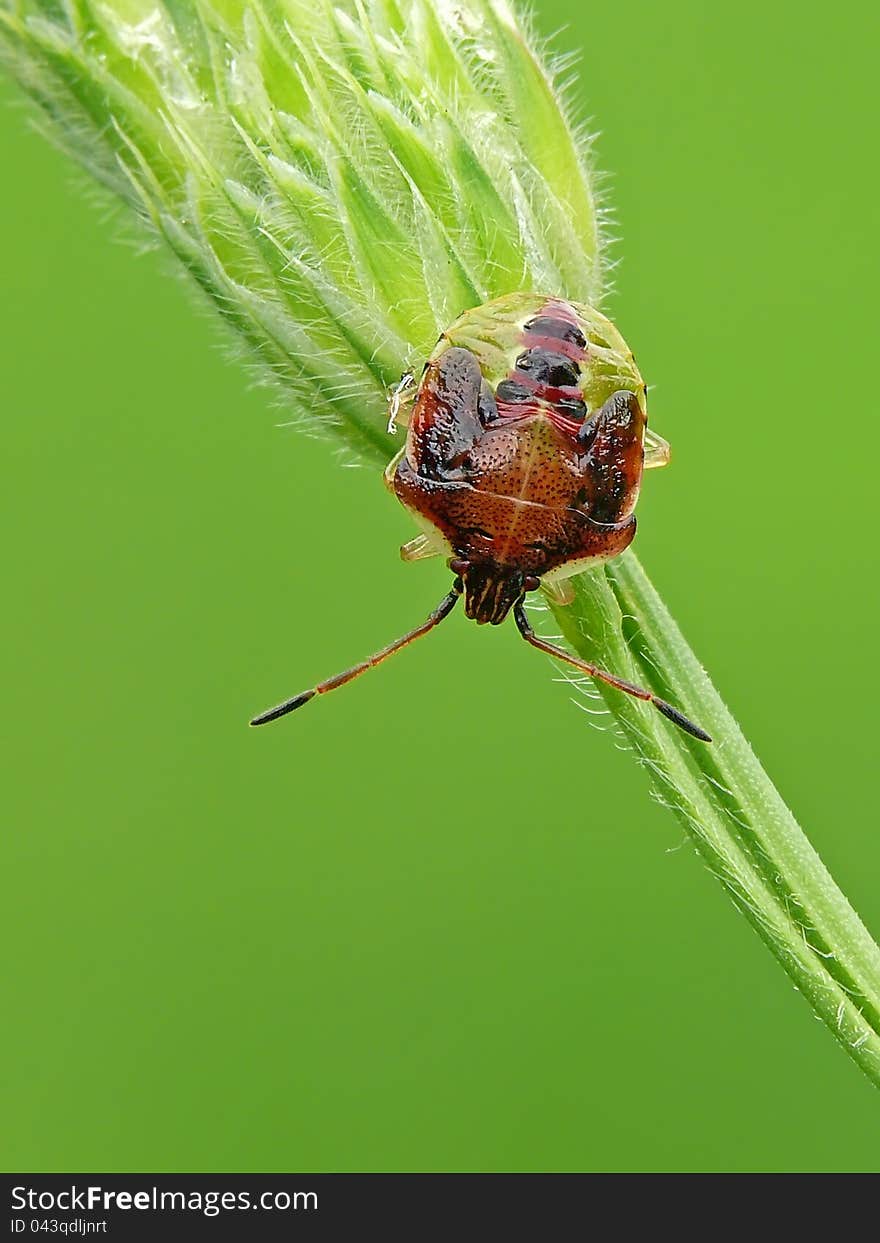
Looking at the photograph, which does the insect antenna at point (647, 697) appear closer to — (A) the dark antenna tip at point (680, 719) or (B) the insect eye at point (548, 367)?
(A) the dark antenna tip at point (680, 719)

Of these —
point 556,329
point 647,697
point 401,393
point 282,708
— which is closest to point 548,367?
point 556,329

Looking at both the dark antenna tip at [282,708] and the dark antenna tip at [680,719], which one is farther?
the dark antenna tip at [282,708]

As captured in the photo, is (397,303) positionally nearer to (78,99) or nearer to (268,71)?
(268,71)

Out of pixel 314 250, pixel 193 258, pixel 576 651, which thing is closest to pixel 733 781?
pixel 576 651

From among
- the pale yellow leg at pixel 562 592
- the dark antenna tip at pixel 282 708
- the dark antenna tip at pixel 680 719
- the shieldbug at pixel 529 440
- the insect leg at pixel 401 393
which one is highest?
the insect leg at pixel 401 393

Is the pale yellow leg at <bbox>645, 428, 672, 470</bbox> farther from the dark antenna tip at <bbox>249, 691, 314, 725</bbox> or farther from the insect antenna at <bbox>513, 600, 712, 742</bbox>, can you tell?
the dark antenna tip at <bbox>249, 691, 314, 725</bbox>

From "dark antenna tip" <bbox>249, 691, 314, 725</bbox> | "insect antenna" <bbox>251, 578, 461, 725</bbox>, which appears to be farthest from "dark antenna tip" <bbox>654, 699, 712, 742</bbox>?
"dark antenna tip" <bbox>249, 691, 314, 725</bbox>

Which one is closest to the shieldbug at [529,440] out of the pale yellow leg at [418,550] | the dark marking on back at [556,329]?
the dark marking on back at [556,329]
